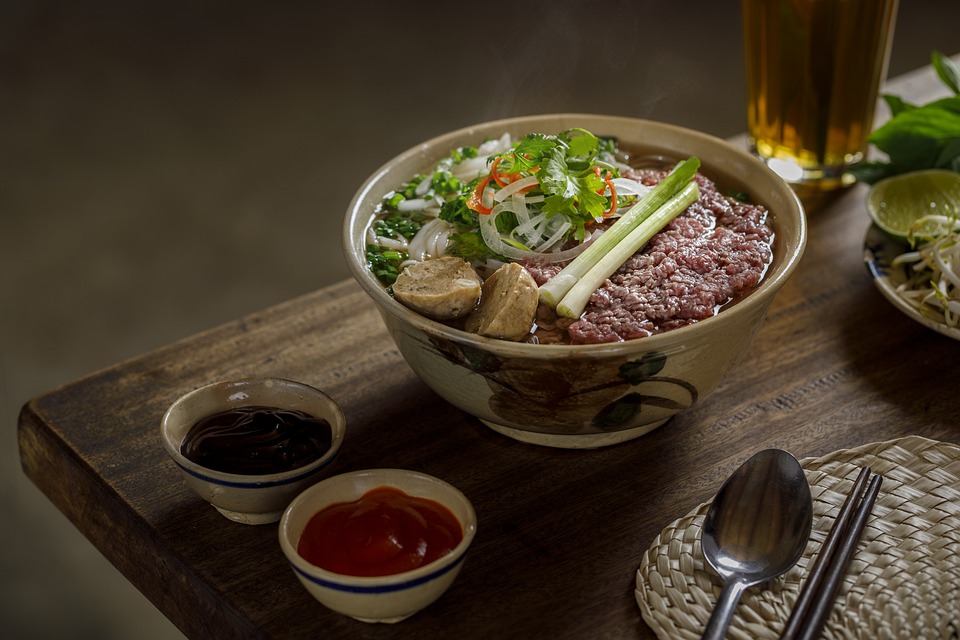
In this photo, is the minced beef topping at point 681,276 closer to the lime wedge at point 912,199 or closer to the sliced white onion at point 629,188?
the sliced white onion at point 629,188

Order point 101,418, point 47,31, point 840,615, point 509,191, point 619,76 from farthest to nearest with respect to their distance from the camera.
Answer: point 47,31 < point 619,76 < point 101,418 < point 509,191 < point 840,615

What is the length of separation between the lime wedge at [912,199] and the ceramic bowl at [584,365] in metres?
0.59

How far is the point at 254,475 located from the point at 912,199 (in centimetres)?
198

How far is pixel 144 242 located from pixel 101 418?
3579mm

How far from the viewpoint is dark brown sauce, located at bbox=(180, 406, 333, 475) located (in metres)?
2.01

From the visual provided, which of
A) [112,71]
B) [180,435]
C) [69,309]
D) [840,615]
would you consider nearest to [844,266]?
[840,615]

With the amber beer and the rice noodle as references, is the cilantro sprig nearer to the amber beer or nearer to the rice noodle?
the amber beer

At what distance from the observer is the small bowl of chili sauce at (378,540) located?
67.6 inches

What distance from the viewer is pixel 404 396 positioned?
8.05ft

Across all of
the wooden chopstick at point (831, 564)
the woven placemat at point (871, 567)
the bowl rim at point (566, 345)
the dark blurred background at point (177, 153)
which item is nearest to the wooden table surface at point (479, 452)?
the woven placemat at point (871, 567)

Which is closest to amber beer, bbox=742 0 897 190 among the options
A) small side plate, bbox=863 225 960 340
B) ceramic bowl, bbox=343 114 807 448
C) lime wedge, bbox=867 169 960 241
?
lime wedge, bbox=867 169 960 241

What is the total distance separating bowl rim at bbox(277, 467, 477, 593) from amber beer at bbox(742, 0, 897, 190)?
1930 mm

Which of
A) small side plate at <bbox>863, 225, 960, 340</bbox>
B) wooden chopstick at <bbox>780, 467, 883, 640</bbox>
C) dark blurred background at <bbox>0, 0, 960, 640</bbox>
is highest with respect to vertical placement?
wooden chopstick at <bbox>780, 467, 883, 640</bbox>

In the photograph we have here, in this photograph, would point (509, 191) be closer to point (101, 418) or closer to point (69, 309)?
point (101, 418)
